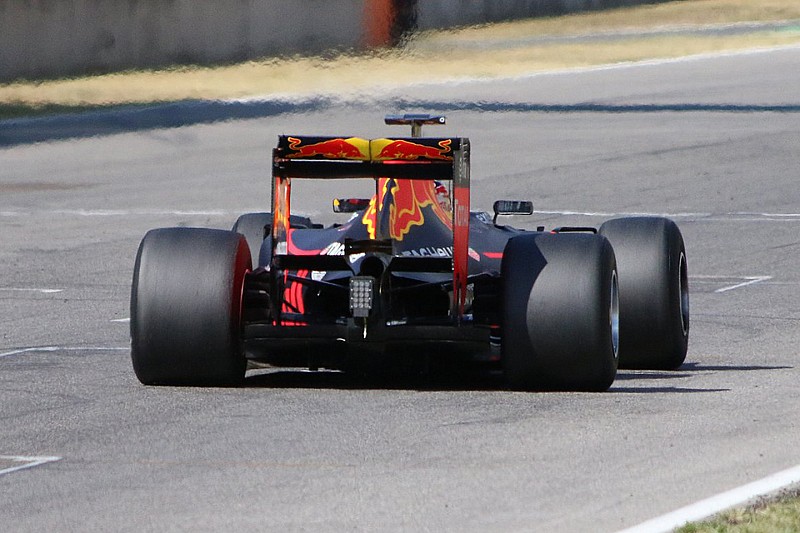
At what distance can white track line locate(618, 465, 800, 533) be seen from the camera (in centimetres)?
646

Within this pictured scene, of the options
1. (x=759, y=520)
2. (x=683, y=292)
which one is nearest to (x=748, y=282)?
(x=683, y=292)

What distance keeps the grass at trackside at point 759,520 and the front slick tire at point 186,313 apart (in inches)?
145

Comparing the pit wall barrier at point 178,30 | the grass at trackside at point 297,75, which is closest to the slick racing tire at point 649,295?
the grass at trackside at point 297,75

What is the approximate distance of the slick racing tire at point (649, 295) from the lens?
10.7 m

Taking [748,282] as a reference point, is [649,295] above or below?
Result: above

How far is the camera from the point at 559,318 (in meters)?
9.42

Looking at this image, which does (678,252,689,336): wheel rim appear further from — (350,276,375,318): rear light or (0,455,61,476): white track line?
(0,455,61,476): white track line

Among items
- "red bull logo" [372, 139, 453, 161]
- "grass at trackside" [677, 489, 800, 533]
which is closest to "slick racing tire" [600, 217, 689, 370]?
"red bull logo" [372, 139, 453, 161]

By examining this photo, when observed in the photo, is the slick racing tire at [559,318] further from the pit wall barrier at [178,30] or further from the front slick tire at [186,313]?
the pit wall barrier at [178,30]

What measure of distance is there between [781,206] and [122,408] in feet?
46.4

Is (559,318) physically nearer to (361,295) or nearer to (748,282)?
(361,295)

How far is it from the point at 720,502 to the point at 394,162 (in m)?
3.57

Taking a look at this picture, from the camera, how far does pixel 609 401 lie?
30.8 feet

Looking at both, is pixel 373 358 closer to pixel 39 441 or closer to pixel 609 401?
pixel 609 401
